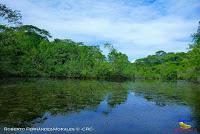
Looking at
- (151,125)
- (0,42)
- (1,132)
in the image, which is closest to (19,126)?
(1,132)

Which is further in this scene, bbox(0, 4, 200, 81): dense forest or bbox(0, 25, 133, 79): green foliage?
bbox(0, 25, 133, 79): green foliage

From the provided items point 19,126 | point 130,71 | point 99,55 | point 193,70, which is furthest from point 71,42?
point 19,126

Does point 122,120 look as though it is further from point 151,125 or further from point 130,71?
point 130,71

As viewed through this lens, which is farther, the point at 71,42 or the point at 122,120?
the point at 71,42

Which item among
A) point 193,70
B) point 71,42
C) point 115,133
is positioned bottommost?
point 115,133

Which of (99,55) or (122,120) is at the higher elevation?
(99,55)

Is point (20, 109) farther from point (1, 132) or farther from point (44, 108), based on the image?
point (1, 132)

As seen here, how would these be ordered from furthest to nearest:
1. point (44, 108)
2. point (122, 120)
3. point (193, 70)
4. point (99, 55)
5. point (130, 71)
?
1. point (130, 71)
2. point (99, 55)
3. point (193, 70)
4. point (44, 108)
5. point (122, 120)

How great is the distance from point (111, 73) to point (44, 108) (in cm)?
6778

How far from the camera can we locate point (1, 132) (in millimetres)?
11109

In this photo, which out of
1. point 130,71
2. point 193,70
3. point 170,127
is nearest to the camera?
point 170,127

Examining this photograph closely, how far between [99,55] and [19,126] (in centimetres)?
7127

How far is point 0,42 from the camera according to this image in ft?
100

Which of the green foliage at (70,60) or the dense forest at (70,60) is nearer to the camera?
the dense forest at (70,60)
